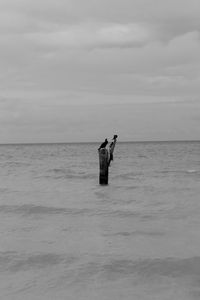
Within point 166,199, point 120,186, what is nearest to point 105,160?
point 120,186

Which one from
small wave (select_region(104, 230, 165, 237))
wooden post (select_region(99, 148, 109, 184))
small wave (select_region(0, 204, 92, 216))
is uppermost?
wooden post (select_region(99, 148, 109, 184))

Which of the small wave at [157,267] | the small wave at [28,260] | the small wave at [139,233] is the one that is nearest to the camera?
the small wave at [157,267]

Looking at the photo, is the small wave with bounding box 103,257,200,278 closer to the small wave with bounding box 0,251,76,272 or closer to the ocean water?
the ocean water

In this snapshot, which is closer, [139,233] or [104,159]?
[139,233]

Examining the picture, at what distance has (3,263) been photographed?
772 centimetres

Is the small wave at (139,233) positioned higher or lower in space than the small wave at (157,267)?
higher

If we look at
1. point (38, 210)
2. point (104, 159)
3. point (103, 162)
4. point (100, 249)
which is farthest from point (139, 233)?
point (103, 162)

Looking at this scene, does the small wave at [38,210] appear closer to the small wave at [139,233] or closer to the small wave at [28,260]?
the small wave at [139,233]

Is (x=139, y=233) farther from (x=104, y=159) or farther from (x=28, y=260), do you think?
(x=104, y=159)

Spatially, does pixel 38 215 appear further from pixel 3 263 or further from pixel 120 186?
A: pixel 120 186

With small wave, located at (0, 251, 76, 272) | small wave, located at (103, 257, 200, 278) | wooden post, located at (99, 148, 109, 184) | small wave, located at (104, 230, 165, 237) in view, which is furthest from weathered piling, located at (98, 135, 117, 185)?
small wave, located at (103, 257, 200, 278)

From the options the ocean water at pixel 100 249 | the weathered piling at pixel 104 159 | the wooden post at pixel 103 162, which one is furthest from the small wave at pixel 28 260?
the wooden post at pixel 103 162

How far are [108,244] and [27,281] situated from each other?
250 centimetres

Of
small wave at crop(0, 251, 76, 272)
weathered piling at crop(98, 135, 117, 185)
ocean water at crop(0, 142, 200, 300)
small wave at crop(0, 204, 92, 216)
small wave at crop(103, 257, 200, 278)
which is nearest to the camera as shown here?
ocean water at crop(0, 142, 200, 300)
